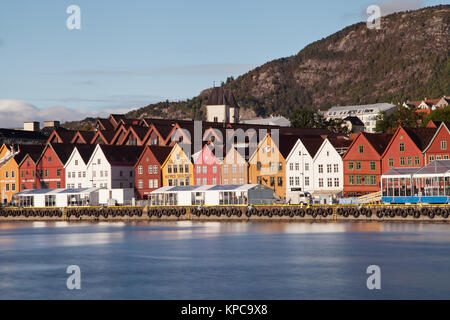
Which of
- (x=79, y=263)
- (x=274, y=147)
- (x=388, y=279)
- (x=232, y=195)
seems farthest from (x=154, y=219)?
(x=388, y=279)

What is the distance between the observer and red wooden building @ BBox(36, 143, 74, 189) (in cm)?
14875

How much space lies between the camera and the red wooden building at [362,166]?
118 m

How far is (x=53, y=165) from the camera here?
15000 centimetres

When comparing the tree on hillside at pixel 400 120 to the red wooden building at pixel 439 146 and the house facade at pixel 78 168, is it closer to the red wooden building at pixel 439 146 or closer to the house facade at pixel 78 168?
the red wooden building at pixel 439 146

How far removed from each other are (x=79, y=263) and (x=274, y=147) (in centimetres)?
6626

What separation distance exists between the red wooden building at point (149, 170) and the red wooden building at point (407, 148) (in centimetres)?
4109

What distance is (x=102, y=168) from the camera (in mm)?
140750

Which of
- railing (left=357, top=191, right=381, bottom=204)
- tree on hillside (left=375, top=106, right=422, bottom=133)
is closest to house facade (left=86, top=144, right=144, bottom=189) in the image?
railing (left=357, top=191, right=381, bottom=204)

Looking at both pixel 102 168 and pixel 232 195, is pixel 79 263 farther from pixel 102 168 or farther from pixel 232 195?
pixel 102 168

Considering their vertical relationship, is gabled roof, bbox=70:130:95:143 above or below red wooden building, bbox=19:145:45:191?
above

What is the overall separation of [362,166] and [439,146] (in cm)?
1204

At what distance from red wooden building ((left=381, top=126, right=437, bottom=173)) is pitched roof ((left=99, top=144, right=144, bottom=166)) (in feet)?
161

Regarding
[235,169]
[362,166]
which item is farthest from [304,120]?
[362,166]

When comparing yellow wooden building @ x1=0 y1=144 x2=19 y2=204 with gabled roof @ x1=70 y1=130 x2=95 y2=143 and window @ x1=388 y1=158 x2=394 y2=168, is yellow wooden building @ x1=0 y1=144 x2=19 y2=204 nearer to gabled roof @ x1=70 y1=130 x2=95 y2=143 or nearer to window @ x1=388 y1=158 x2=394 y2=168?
gabled roof @ x1=70 y1=130 x2=95 y2=143
